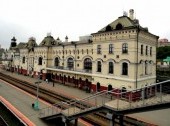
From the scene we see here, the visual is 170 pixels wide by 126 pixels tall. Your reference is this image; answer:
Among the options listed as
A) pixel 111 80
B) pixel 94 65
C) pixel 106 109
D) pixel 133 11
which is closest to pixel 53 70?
pixel 94 65

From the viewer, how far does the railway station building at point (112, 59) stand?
108ft

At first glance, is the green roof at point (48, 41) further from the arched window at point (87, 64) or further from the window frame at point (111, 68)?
the window frame at point (111, 68)

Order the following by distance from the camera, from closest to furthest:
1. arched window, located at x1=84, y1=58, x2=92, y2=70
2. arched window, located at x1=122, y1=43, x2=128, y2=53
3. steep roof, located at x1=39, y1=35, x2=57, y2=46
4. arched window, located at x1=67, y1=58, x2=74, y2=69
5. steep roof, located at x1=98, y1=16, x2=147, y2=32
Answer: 1. steep roof, located at x1=98, y1=16, x2=147, y2=32
2. arched window, located at x1=122, y1=43, x2=128, y2=53
3. arched window, located at x1=84, y1=58, x2=92, y2=70
4. arched window, located at x1=67, y1=58, x2=74, y2=69
5. steep roof, located at x1=39, y1=35, x2=57, y2=46

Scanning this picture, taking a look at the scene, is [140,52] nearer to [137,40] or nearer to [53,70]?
[137,40]

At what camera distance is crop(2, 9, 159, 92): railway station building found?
33.0 m

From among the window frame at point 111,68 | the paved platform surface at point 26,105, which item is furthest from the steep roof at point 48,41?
the window frame at point 111,68

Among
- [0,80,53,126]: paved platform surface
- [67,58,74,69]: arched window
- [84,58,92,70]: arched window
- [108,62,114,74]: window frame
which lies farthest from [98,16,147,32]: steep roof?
[0,80,53,126]: paved platform surface

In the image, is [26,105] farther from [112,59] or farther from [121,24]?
[121,24]

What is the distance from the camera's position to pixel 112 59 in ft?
117

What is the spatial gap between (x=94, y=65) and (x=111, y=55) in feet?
16.0

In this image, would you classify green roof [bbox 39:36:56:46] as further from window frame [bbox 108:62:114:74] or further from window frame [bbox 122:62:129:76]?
window frame [bbox 122:62:129:76]

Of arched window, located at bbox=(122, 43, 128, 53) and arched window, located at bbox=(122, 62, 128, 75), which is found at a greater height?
arched window, located at bbox=(122, 43, 128, 53)

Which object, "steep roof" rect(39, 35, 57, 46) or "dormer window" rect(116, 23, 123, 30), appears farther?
"steep roof" rect(39, 35, 57, 46)

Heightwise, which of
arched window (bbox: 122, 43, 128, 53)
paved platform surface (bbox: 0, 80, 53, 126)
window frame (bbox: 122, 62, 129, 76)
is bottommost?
paved platform surface (bbox: 0, 80, 53, 126)
